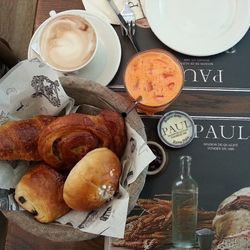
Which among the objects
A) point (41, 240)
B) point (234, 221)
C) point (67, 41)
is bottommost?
point (41, 240)

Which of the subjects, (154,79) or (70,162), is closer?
(70,162)

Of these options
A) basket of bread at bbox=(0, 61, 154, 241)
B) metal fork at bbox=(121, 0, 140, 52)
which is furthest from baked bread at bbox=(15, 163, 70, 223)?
metal fork at bbox=(121, 0, 140, 52)

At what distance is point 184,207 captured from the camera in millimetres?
798

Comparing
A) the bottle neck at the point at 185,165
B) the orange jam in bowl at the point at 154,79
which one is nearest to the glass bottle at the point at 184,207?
the bottle neck at the point at 185,165

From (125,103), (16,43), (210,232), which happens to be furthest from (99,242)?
(16,43)

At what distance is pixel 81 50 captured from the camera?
852 mm

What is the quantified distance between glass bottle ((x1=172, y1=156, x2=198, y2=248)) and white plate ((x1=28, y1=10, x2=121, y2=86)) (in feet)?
0.67

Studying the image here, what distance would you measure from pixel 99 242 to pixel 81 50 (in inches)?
16.1

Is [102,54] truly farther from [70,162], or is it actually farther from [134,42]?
[70,162]

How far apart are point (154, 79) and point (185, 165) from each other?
16 centimetres

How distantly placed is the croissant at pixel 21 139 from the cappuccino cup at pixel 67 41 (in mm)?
158

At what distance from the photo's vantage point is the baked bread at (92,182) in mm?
663

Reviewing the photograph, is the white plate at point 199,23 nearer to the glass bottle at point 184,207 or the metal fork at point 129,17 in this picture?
the metal fork at point 129,17

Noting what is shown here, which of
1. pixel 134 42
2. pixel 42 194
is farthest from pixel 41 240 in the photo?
pixel 134 42
